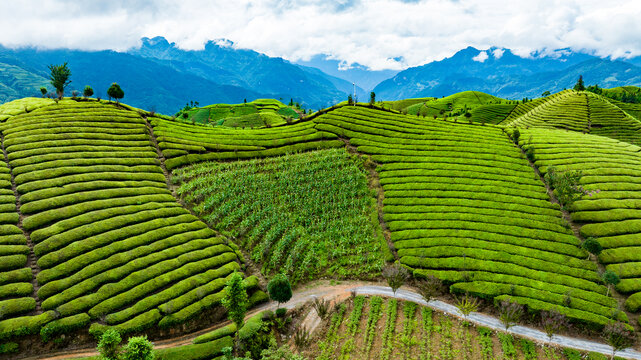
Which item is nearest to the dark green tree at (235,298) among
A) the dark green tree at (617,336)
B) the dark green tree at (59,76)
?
the dark green tree at (617,336)

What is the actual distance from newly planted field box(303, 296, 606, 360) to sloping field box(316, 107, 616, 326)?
6071mm

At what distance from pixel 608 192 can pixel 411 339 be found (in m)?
53.2

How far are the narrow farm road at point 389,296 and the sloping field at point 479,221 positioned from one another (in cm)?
323

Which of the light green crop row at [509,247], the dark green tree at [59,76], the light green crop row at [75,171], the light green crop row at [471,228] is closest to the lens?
the light green crop row at [509,247]

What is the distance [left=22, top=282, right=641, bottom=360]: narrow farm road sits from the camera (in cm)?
3622

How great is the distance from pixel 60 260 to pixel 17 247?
6108 mm

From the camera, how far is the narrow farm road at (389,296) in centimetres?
3622

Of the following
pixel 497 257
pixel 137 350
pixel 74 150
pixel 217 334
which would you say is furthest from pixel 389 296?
pixel 74 150

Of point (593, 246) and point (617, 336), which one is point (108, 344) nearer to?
point (617, 336)

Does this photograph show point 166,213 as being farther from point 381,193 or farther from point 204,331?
point 381,193

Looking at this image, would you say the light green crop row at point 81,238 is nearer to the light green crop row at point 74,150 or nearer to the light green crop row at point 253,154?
the light green crop row at point 253,154

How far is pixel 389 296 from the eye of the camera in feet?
144

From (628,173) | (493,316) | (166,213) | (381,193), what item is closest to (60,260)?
(166,213)

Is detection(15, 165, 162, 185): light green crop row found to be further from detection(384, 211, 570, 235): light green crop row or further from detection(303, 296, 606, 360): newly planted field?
detection(384, 211, 570, 235): light green crop row
